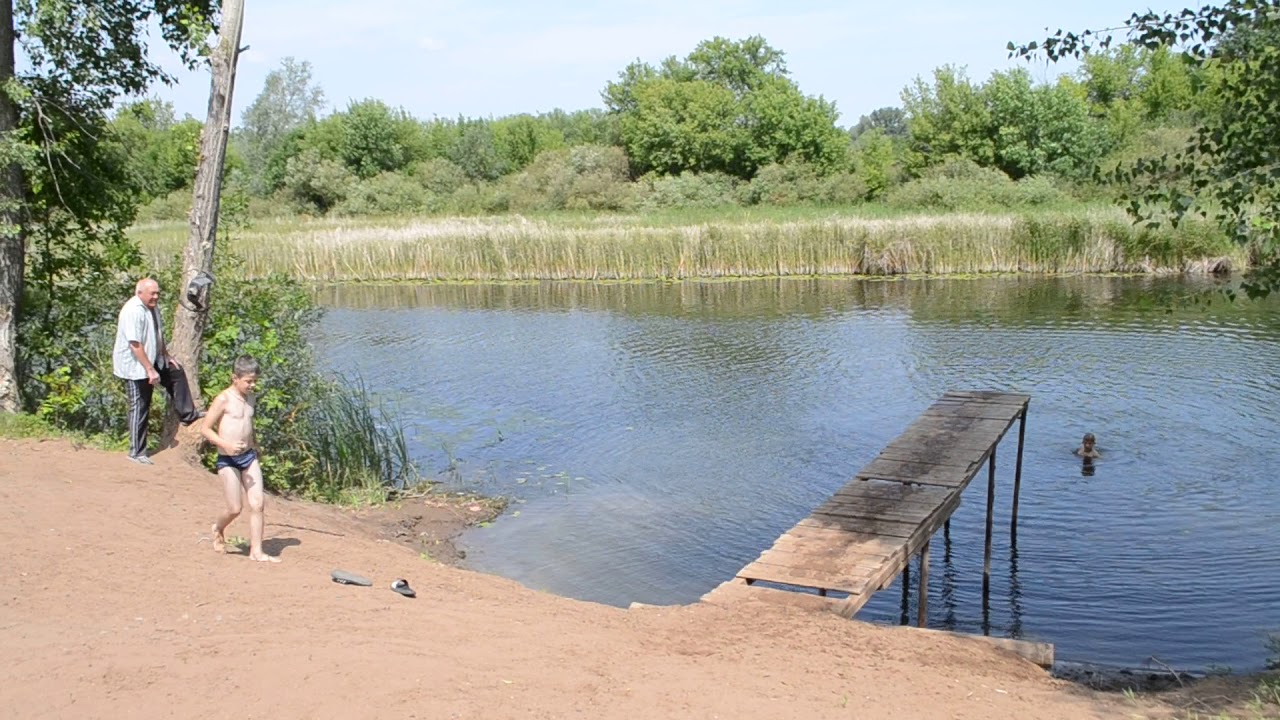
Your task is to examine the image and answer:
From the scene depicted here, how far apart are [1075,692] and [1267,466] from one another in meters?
8.86

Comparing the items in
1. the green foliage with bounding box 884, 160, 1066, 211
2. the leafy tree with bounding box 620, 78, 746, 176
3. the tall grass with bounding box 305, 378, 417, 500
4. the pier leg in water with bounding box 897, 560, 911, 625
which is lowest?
the pier leg in water with bounding box 897, 560, 911, 625

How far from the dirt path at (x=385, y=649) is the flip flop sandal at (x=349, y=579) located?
0.28 feet

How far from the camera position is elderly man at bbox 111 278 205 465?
34.4 ft

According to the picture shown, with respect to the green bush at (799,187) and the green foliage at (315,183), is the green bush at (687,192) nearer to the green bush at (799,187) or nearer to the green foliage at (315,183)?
the green bush at (799,187)

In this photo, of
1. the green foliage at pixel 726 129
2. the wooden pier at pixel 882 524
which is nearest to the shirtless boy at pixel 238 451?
the wooden pier at pixel 882 524

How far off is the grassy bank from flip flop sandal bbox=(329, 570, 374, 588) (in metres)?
25.3

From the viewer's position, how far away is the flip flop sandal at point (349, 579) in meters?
7.98

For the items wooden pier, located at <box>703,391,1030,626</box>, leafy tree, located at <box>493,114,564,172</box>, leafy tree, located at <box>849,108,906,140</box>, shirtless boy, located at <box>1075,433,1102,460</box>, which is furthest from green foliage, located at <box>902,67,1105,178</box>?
leafy tree, located at <box>849,108,906,140</box>

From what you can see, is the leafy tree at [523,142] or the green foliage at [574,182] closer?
the green foliage at [574,182]

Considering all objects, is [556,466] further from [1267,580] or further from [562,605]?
[1267,580]

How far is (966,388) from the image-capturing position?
18.7 metres

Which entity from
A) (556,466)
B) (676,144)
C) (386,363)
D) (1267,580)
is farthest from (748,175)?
(1267,580)

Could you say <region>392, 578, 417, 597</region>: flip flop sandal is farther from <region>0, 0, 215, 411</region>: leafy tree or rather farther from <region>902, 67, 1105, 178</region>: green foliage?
<region>902, 67, 1105, 178</region>: green foliage

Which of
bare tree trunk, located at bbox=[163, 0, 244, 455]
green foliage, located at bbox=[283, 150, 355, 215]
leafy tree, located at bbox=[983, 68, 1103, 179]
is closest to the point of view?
bare tree trunk, located at bbox=[163, 0, 244, 455]
